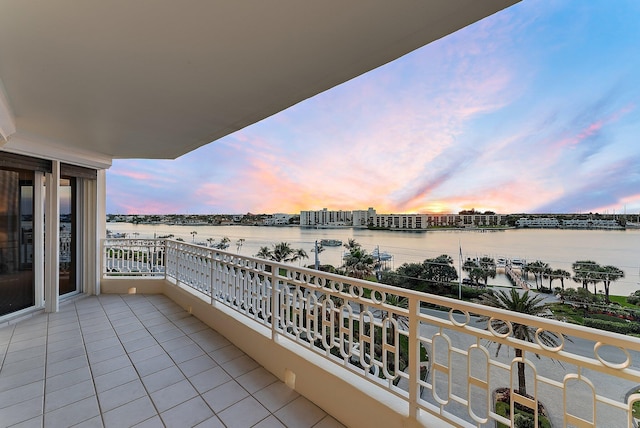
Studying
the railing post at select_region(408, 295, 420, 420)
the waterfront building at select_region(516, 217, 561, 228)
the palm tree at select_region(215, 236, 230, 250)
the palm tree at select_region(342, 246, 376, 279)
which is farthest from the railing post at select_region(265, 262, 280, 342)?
the palm tree at select_region(342, 246, 376, 279)

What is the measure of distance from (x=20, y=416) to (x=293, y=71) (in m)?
3.24

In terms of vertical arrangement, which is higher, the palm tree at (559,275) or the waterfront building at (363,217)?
the waterfront building at (363,217)

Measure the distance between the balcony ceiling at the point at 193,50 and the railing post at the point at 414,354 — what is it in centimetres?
157

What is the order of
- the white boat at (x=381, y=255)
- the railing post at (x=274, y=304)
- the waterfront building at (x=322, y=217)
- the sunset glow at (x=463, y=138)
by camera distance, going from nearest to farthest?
the railing post at (x=274, y=304) < the sunset glow at (x=463, y=138) < the waterfront building at (x=322, y=217) < the white boat at (x=381, y=255)

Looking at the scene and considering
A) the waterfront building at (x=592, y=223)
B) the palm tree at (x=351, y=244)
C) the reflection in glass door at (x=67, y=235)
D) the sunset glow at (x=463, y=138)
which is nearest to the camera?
the reflection in glass door at (x=67, y=235)

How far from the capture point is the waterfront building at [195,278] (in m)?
1.34

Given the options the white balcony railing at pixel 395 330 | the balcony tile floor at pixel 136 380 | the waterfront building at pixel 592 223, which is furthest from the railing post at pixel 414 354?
the waterfront building at pixel 592 223

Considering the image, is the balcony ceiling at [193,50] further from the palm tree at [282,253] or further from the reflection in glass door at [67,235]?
the palm tree at [282,253]

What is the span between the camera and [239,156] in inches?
364

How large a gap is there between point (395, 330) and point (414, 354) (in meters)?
0.19

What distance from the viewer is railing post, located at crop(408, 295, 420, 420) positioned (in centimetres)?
145

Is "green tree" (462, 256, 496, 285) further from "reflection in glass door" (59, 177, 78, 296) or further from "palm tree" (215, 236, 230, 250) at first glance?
"reflection in glass door" (59, 177, 78, 296)

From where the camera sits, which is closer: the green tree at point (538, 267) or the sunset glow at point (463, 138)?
the sunset glow at point (463, 138)

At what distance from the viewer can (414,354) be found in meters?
1.49
